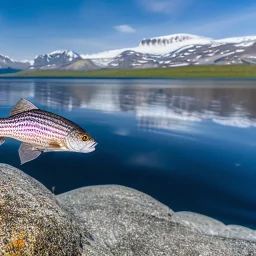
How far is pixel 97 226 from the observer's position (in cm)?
1226

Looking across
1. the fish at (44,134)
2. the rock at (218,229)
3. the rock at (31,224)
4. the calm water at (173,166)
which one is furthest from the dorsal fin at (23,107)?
the calm water at (173,166)

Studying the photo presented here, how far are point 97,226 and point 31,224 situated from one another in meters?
4.70

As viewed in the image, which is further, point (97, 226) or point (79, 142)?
point (97, 226)

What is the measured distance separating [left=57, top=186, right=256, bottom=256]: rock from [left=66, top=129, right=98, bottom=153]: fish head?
787cm

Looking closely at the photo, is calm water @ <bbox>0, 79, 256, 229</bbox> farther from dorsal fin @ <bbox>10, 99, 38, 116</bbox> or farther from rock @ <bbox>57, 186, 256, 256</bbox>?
dorsal fin @ <bbox>10, 99, 38, 116</bbox>

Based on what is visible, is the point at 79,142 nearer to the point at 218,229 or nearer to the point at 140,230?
the point at 140,230

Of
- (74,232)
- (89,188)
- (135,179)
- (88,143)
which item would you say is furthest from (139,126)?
Answer: (88,143)

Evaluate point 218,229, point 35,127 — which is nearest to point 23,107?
point 35,127

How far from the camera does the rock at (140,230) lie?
1144cm

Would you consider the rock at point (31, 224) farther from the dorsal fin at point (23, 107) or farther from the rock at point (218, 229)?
the rock at point (218, 229)

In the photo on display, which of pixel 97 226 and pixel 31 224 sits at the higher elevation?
pixel 31 224

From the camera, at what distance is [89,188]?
53.6ft

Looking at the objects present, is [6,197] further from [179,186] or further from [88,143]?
[179,186]

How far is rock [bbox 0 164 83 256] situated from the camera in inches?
297
